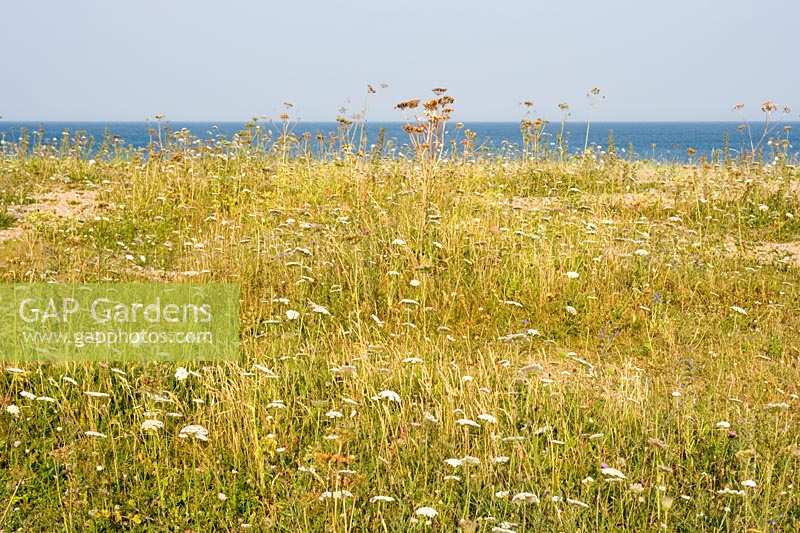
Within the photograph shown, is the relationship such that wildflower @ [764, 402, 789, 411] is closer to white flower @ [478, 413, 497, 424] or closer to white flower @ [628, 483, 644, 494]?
white flower @ [628, 483, 644, 494]

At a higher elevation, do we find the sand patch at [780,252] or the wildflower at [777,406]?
the sand patch at [780,252]

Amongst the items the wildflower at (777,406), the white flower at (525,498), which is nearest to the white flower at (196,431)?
the white flower at (525,498)

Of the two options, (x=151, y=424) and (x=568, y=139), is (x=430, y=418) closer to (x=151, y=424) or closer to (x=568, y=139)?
(x=151, y=424)

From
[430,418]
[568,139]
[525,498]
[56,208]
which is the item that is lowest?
[525,498]

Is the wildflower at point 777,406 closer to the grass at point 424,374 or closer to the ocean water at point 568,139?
the grass at point 424,374
